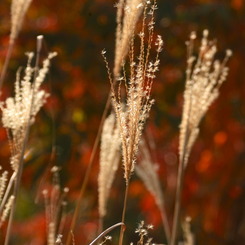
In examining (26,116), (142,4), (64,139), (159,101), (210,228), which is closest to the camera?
(142,4)

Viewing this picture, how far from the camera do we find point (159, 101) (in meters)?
4.68

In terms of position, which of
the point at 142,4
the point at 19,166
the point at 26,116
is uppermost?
the point at 142,4

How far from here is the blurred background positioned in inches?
172

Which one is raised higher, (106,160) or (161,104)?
(161,104)

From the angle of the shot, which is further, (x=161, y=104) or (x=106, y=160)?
(x=161, y=104)

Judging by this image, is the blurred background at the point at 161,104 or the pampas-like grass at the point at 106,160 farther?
the blurred background at the point at 161,104

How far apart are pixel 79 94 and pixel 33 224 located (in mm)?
1543

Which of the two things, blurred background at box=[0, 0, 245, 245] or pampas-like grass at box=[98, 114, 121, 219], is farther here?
blurred background at box=[0, 0, 245, 245]

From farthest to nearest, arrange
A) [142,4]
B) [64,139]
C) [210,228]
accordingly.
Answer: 1. [210,228]
2. [64,139]
3. [142,4]

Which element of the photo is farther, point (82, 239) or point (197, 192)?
point (82, 239)

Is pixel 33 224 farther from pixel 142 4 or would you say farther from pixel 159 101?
pixel 142 4

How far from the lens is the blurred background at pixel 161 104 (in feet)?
14.4

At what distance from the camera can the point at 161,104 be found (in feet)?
15.3

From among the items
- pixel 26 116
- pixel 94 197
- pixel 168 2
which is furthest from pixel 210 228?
pixel 26 116
